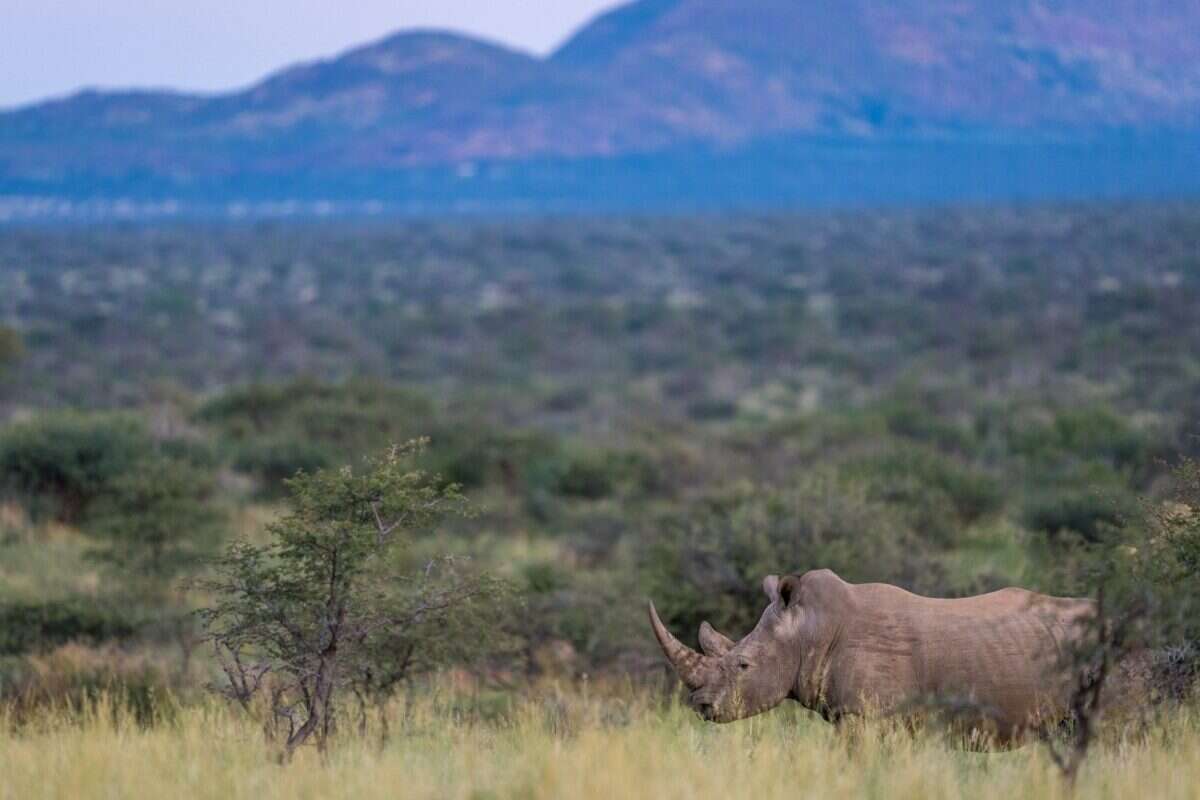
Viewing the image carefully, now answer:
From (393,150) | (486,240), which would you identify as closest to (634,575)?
(486,240)

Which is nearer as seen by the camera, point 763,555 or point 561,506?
point 763,555

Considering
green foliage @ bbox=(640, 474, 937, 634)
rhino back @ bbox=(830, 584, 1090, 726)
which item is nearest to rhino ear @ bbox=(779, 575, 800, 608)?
rhino back @ bbox=(830, 584, 1090, 726)

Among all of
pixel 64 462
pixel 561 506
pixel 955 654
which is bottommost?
pixel 561 506

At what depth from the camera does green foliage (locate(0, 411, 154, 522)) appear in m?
16.9

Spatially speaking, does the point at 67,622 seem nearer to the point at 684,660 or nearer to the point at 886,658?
the point at 684,660

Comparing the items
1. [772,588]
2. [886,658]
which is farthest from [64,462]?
[886,658]

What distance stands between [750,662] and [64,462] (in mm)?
12056

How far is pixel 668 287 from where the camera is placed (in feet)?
218

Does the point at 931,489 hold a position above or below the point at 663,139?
below

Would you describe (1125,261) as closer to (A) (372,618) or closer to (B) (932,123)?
(A) (372,618)

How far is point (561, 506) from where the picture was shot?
18547 millimetres

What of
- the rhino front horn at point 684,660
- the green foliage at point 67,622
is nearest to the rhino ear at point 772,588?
the rhino front horn at point 684,660

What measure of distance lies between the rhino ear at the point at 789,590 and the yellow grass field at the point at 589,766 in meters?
0.55

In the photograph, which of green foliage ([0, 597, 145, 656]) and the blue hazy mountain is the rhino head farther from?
the blue hazy mountain
